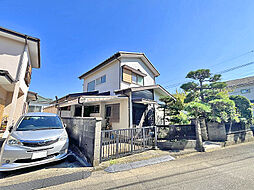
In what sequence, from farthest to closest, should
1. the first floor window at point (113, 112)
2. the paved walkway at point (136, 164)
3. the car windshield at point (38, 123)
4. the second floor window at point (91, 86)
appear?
the second floor window at point (91, 86) → the first floor window at point (113, 112) → the car windshield at point (38, 123) → the paved walkway at point (136, 164)

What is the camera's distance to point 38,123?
13.4ft

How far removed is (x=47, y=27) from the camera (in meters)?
7.68

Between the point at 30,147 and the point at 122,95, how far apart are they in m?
4.95

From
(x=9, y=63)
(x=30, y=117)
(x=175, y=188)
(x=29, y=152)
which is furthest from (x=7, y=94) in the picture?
(x=175, y=188)

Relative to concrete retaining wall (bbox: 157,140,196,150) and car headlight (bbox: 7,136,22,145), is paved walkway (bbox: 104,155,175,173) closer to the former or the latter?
concrete retaining wall (bbox: 157,140,196,150)

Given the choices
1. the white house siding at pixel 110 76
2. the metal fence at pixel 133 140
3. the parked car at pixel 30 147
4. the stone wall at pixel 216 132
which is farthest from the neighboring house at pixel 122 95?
the stone wall at pixel 216 132

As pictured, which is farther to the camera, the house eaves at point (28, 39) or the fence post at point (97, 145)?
the house eaves at point (28, 39)

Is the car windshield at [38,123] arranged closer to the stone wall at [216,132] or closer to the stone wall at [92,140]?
the stone wall at [92,140]

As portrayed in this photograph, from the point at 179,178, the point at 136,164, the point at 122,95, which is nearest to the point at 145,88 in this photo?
the point at 122,95

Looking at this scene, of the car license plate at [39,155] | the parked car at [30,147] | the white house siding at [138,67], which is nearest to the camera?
the parked car at [30,147]

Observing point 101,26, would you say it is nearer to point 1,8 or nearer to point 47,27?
point 47,27

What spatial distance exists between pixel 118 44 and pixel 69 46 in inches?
182

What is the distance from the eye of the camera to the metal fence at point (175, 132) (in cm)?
555

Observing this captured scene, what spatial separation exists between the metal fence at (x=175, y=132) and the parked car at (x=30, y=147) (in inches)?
173
